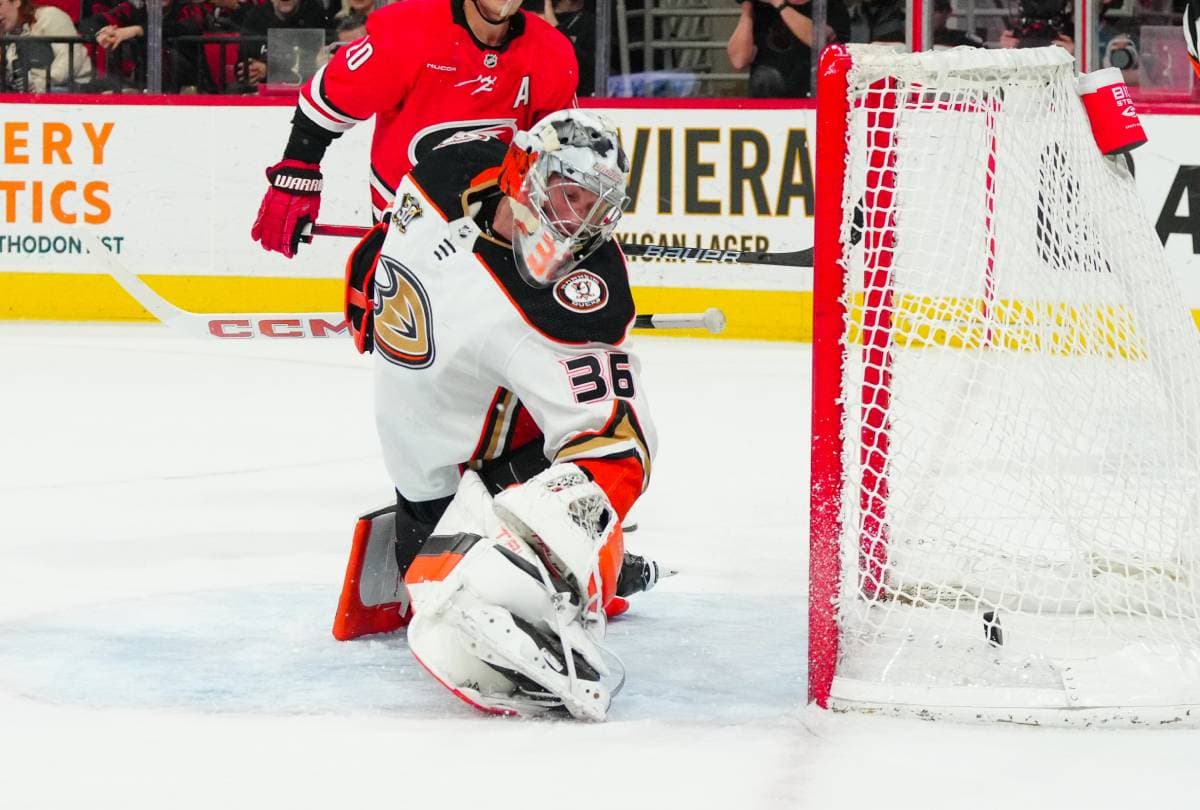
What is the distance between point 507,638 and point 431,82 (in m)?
1.92

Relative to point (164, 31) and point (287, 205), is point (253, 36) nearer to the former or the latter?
point (164, 31)

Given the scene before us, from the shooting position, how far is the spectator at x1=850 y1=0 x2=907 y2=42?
6.65 meters

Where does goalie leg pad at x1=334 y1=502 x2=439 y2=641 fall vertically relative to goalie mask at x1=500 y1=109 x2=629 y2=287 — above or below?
below

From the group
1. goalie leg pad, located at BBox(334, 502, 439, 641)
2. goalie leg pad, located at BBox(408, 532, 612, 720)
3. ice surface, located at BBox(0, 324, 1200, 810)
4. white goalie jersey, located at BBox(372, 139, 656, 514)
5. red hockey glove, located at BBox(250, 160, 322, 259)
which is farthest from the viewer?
red hockey glove, located at BBox(250, 160, 322, 259)

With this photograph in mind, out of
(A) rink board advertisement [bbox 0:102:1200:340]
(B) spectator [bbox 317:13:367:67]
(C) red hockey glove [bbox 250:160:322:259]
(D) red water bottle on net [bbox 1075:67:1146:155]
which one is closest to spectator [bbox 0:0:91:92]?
(A) rink board advertisement [bbox 0:102:1200:340]

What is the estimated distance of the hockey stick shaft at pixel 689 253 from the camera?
4.00 m

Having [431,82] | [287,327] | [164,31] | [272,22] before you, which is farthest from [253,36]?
[287,327]

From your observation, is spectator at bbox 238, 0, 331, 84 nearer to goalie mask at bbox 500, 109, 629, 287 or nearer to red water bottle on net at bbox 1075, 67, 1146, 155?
goalie mask at bbox 500, 109, 629, 287

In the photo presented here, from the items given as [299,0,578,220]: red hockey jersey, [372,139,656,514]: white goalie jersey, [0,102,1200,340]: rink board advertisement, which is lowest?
[0,102,1200,340]: rink board advertisement

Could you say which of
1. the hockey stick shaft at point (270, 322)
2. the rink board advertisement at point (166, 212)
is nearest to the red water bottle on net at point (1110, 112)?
the hockey stick shaft at point (270, 322)

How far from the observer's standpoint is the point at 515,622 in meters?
2.07

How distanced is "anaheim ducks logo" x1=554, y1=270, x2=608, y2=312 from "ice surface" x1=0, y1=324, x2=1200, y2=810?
0.48m

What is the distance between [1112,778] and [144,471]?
2647 mm

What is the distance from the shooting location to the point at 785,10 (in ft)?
22.2
